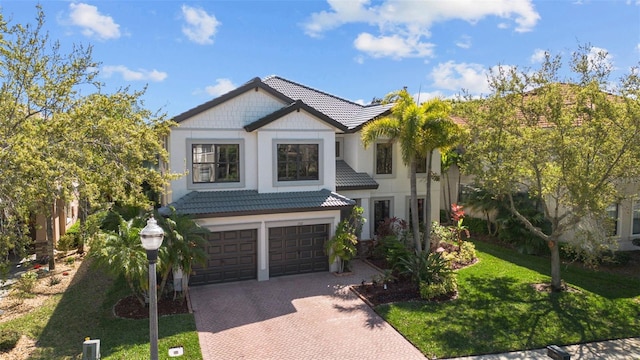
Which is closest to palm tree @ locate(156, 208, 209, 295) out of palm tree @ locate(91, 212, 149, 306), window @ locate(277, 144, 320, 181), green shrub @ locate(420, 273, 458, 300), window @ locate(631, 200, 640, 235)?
palm tree @ locate(91, 212, 149, 306)

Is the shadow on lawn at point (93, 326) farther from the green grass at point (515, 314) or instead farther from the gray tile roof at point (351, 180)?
the gray tile roof at point (351, 180)

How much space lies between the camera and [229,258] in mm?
16609

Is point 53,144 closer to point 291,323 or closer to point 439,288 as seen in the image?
point 291,323

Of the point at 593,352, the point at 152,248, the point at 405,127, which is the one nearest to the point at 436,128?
the point at 405,127

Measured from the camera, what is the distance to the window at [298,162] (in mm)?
17844

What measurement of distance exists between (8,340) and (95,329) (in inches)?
80.0

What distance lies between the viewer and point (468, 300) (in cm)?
1489

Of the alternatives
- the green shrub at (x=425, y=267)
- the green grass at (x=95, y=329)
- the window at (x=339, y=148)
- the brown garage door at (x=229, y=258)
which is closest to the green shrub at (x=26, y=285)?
the green grass at (x=95, y=329)

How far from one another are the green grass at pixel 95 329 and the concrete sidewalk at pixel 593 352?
7.73 meters

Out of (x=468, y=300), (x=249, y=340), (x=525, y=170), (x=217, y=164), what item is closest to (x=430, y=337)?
(x=468, y=300)

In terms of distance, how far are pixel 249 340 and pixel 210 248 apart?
520 cm

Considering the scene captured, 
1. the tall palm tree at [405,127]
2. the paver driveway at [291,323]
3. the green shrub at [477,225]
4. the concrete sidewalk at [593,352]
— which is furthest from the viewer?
the green shrub at [477,225]

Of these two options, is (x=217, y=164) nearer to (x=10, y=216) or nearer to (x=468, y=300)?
(x=10, y=216)

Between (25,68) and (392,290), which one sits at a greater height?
(25,68)
